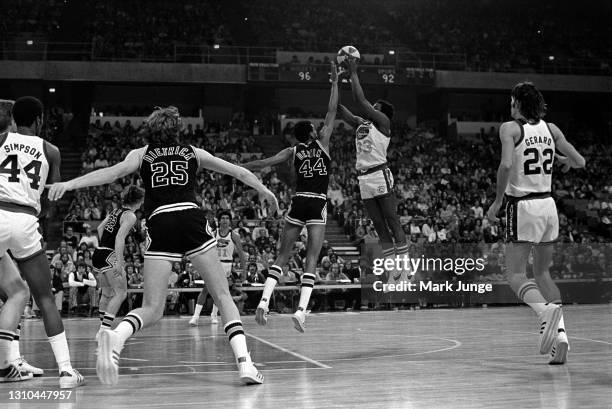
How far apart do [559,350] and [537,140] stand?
2104mm

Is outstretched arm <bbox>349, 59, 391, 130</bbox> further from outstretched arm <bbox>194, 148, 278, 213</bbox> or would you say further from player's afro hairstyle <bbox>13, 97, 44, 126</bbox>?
player's afro hairstyle <bbox>13, 97, 44, 126</bbox>

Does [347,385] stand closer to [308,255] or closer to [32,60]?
[308,255]

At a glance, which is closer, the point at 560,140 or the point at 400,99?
the point at 560,140

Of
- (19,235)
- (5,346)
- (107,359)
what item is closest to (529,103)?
(107,359)

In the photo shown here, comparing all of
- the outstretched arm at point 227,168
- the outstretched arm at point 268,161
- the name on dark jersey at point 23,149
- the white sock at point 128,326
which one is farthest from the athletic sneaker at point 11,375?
the outstretched arm at point 268,161

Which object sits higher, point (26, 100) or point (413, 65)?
point (413, 65)

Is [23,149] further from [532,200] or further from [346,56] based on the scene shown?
[346,56]

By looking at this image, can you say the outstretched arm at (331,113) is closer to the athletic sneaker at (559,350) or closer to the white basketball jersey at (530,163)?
the white basketball jersey at (530,163)

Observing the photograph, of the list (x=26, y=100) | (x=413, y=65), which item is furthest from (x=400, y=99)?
(x=26, y=100)

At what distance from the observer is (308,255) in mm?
10680

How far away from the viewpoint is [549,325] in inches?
303

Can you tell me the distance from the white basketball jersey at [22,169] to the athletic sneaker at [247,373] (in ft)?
7.45

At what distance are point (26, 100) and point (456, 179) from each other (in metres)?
24.9

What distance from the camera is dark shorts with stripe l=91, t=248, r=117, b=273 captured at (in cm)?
1093
